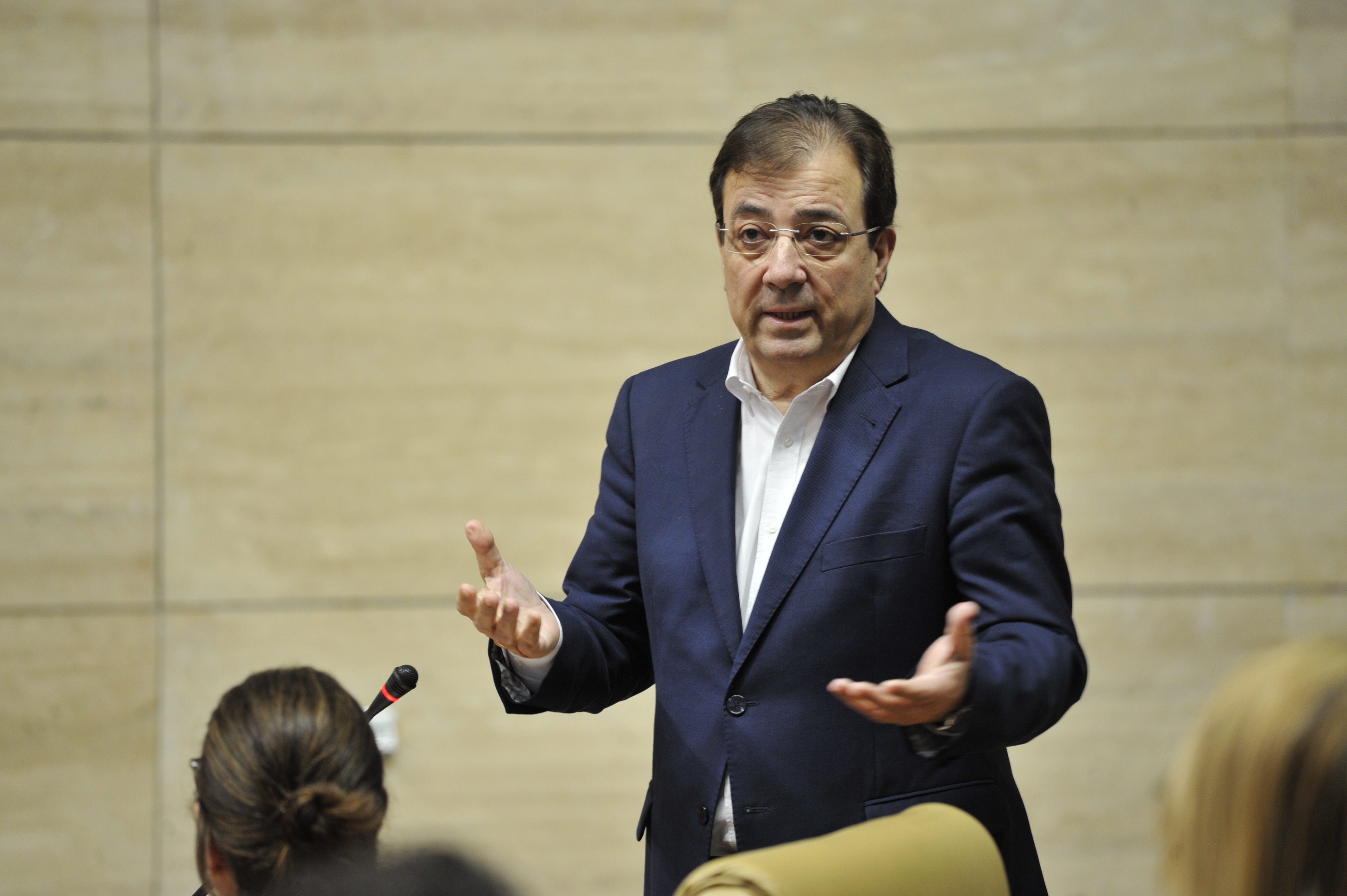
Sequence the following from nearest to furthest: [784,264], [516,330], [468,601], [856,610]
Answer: [468,601], [856,610], [784,264], [516,330]

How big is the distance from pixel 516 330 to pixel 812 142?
4.88 feet

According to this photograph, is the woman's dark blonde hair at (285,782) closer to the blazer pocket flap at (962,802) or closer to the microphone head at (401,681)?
the microphone head at (401,681)

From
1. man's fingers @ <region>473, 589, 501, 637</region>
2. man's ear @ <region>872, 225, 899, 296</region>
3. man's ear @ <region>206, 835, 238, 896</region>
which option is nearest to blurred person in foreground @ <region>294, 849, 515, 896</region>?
man's ear @ <region>206, 835, 238, 896</region>

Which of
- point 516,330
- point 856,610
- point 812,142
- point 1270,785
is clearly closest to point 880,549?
point 856,610

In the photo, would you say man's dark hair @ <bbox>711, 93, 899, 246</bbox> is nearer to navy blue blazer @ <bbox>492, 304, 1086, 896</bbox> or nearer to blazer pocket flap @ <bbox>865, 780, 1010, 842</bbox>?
navy blue blazer @ <bbox>492, 304, 1086, 896</bbox>

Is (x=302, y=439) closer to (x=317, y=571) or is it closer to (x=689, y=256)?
(x=317, y=571)

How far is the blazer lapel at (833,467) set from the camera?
1.64m

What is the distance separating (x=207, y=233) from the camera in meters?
3.05

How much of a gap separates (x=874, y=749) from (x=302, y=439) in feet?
6.44

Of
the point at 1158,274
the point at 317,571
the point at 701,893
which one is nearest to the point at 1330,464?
the point at 1158,274

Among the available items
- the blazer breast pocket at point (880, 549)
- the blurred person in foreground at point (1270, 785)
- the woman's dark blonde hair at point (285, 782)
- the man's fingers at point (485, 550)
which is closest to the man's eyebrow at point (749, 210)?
the blazer breast pocket at point (880, 549)

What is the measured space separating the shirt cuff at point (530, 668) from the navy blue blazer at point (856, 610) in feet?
0.05

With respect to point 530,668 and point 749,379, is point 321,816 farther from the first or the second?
point 749,379

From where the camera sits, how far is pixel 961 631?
1325 millimetres
